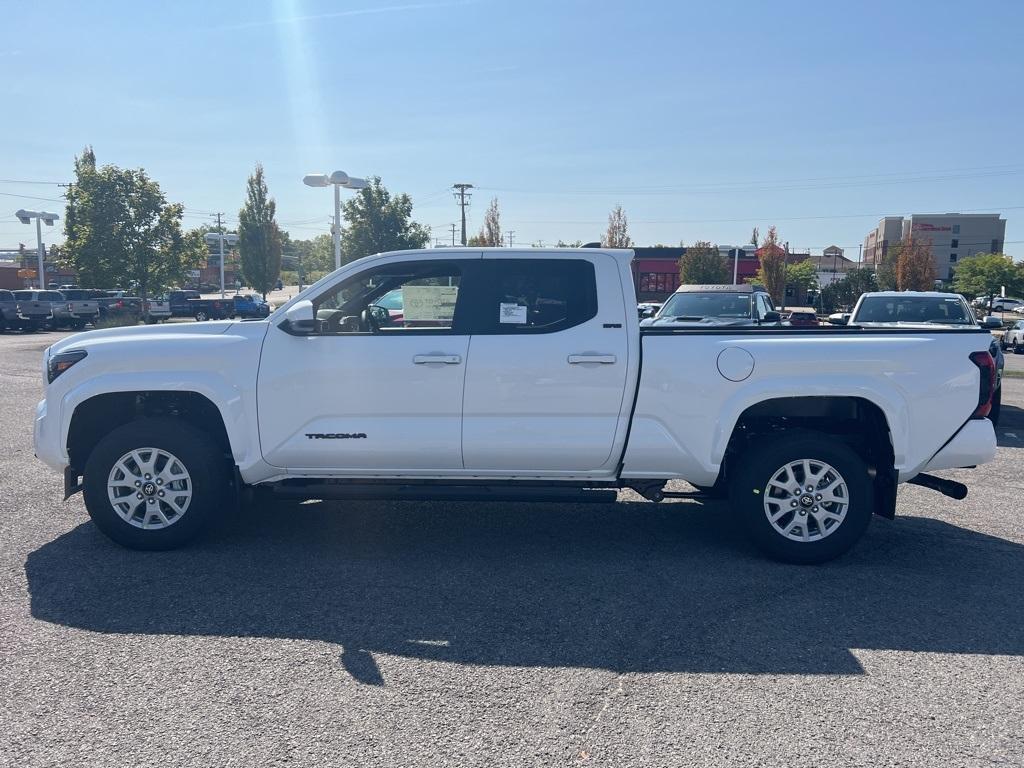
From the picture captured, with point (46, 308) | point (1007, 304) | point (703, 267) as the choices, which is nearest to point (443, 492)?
point (46, 308)

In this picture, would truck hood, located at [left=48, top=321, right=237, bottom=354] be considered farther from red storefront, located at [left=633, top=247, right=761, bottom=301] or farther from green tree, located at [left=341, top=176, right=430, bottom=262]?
red storefront, located at [left=633, top=247, right=761, bottom=301]

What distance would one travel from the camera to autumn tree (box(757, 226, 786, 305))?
53938mm

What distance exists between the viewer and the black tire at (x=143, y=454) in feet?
17.9

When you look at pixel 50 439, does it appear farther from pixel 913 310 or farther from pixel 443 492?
pixel 913 310

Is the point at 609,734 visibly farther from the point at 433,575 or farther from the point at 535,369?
the point at 535,369

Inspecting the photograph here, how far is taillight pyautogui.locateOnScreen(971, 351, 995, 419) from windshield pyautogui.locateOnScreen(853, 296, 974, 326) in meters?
7.23

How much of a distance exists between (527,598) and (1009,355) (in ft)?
96.5

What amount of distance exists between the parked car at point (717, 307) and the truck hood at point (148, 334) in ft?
28.7

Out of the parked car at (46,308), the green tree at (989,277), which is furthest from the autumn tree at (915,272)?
the parked car at (46,308)

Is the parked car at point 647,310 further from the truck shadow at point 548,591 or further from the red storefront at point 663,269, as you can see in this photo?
the red storefront at point 663,269

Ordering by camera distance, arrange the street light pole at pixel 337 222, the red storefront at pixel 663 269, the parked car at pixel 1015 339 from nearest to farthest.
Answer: the street light pole at pixel 337 222
the parked car at pixel 1015 339
the red storefront at pixel 663 269

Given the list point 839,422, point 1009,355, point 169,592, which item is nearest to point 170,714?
point 169,592

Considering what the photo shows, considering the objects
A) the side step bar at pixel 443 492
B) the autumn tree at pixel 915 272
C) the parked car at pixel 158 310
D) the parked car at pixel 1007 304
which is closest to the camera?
the side step bar at pixel 443 492

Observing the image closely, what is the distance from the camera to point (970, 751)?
3307 millimetres
